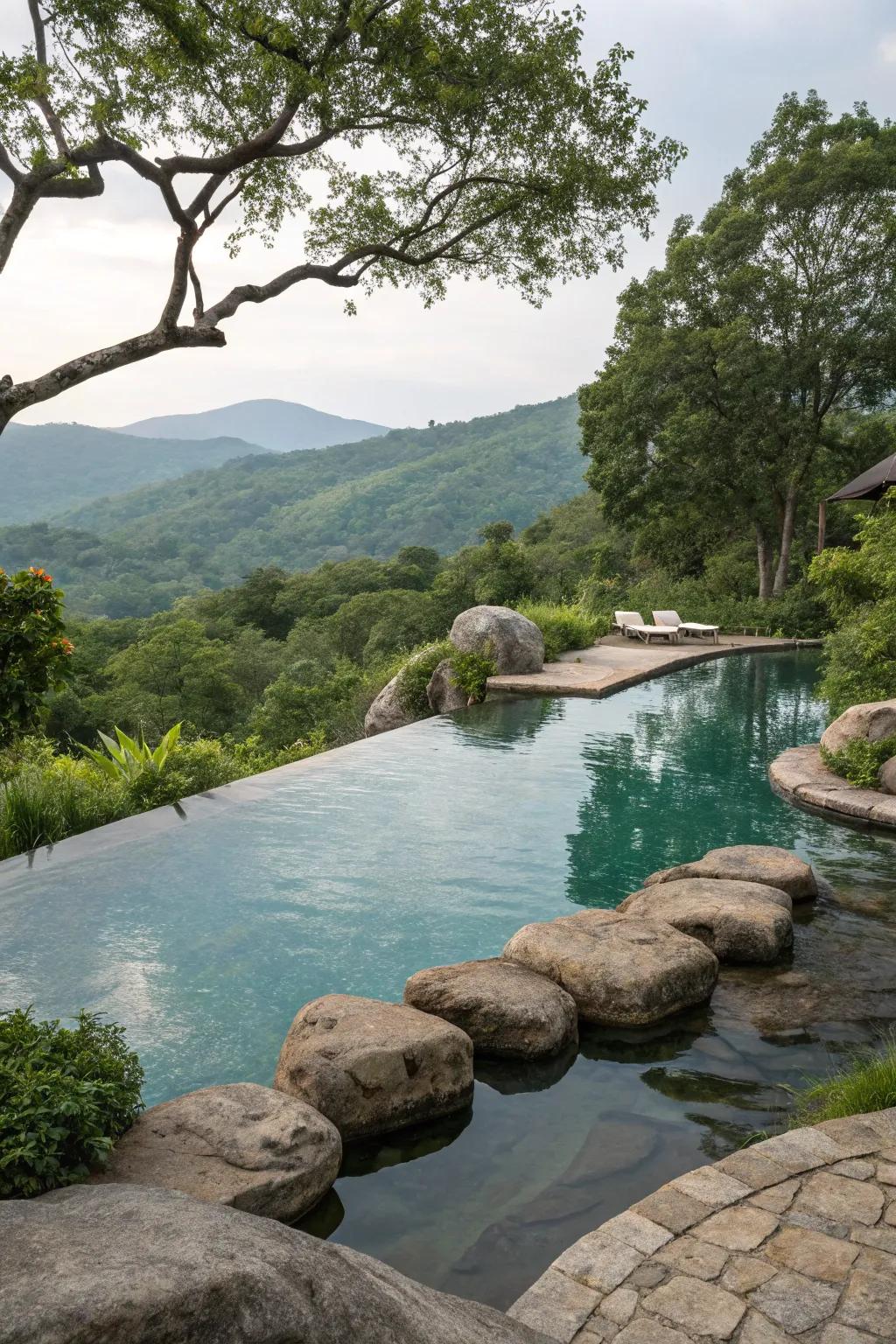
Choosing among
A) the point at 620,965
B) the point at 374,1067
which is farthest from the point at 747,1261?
the point at 620,965

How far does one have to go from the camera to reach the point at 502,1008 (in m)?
4.11

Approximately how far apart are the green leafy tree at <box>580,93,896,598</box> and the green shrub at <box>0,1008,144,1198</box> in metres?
20.1

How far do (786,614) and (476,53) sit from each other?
44.8 feet

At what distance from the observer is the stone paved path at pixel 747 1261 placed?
2.29m

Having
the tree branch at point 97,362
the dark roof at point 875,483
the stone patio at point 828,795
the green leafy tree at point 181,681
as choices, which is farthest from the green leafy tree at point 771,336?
the tree branch at point 97,362

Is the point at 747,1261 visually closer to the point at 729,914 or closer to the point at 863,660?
the point at 729,914

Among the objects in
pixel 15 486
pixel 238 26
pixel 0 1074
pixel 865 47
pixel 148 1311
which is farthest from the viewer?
pixel 15 486

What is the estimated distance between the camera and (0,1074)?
2.88 metres

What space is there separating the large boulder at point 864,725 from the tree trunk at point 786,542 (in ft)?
45.2

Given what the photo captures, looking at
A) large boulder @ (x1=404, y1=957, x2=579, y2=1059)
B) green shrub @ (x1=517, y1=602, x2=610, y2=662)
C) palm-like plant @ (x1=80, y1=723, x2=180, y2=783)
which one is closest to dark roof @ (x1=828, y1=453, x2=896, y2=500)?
green shrub @ (x1=517, y1=602, x2=610, y2=662)

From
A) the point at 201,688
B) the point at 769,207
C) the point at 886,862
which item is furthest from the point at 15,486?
the point at 886,862

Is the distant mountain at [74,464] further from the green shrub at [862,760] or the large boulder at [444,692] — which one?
the green shrub at [862,760]

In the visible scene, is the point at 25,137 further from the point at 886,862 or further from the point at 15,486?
the point at 15,486

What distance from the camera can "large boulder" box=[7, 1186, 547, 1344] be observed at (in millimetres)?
1363
